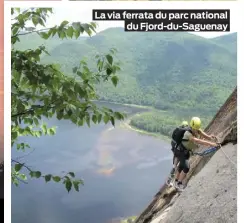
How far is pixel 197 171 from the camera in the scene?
9.89 feet

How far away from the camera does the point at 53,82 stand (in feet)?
7.37

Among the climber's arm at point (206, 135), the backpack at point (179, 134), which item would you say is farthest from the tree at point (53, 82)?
the climber's arm at point (206, 135)

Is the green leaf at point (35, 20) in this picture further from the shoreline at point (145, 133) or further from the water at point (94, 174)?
the shoreline at point (145, 133)

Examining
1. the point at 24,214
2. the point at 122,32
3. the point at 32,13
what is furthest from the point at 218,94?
the point at 24,214

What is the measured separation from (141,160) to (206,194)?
48 cm

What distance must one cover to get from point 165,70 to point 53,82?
0.85 m

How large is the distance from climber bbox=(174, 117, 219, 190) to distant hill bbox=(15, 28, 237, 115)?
0.41ft

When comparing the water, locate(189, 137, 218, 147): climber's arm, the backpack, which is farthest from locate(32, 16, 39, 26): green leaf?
locate(189, 137, 218, 147): climber's arm

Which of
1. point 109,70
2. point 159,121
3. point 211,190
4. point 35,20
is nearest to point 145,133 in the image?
point 159,121

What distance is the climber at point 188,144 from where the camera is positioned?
271 centimetres

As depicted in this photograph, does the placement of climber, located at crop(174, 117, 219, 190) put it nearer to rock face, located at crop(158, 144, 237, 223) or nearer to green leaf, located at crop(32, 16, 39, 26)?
rock face, located at crop(158, 144, 237, 223)

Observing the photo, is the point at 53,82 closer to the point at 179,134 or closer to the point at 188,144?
the point at 179,134

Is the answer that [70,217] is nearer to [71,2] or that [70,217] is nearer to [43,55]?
[43,55]

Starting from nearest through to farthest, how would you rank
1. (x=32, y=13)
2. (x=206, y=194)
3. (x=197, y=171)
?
(x=32, y=13)
(x=206, y=194)
(x=197, y=171)
